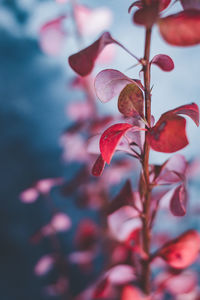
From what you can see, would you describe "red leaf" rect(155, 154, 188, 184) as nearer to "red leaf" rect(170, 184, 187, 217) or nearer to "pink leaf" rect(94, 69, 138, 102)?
"red leaf" rect(170, 184, 187, 217)

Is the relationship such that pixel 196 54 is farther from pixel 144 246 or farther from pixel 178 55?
pixel 144 246

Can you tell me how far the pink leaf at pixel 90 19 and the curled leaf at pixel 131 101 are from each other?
57 centimetres

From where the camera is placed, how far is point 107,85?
1.13 ft

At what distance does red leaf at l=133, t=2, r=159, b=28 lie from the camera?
0.28 meters

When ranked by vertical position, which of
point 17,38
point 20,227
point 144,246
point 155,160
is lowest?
point 20,227

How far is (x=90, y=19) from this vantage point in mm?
845

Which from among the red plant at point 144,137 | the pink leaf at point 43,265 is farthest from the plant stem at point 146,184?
the pink leaf at point 43,265

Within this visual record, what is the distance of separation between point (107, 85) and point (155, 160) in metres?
1.08

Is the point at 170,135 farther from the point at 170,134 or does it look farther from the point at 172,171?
the point at 172,171

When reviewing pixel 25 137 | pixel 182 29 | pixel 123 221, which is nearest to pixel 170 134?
pixel 182 29

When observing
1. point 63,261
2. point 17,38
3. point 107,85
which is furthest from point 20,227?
point 107,85

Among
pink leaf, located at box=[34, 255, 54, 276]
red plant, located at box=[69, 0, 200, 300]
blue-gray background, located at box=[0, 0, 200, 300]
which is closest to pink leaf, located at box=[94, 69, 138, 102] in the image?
red plant, located at box=[69, 0, 200, 300]

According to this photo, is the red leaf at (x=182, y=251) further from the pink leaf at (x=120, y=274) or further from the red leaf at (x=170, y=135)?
the red leaf at (x=170, y=135)

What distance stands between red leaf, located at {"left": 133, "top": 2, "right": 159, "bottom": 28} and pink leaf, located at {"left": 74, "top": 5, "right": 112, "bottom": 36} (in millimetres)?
598
